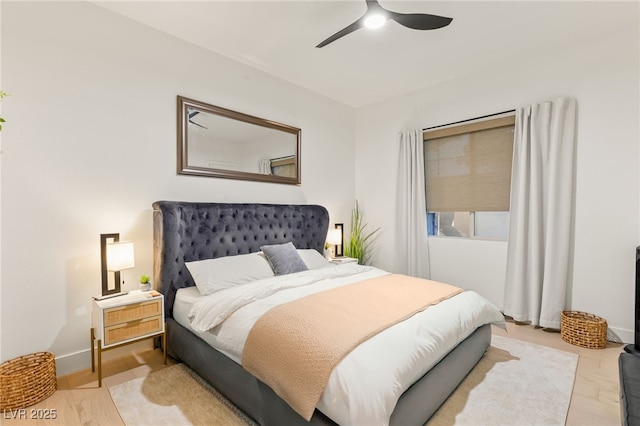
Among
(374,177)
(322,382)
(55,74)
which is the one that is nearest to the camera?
(322,382)

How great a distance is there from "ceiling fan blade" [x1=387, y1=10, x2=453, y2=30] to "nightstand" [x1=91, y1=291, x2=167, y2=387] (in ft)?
9.35

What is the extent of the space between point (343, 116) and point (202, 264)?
129 inches

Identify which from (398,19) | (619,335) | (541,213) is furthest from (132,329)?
(619,335)

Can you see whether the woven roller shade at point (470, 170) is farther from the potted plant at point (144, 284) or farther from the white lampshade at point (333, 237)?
the potted plant at point (144, 284)

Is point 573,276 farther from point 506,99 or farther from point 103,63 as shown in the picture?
point 103,63

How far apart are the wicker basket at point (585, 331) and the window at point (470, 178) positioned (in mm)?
1144

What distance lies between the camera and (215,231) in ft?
10.4

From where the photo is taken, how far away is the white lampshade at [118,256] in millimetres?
2430

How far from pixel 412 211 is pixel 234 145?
2559 millimetres

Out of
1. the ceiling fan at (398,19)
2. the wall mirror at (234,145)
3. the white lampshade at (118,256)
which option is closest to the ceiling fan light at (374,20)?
the ceiling fan at (398,19)

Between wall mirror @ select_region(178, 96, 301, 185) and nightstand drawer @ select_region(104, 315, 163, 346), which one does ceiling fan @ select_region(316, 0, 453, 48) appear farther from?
nightstand drawer @ select_region(104, 315, 163, 346)

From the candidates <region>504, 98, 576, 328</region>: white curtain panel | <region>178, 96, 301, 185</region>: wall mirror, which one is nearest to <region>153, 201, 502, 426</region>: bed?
<region>178, 96, 301, 185</region>: wall mirror

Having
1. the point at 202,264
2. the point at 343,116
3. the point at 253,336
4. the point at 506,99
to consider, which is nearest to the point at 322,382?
the point at 253,336

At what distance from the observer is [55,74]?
7.96 feet
